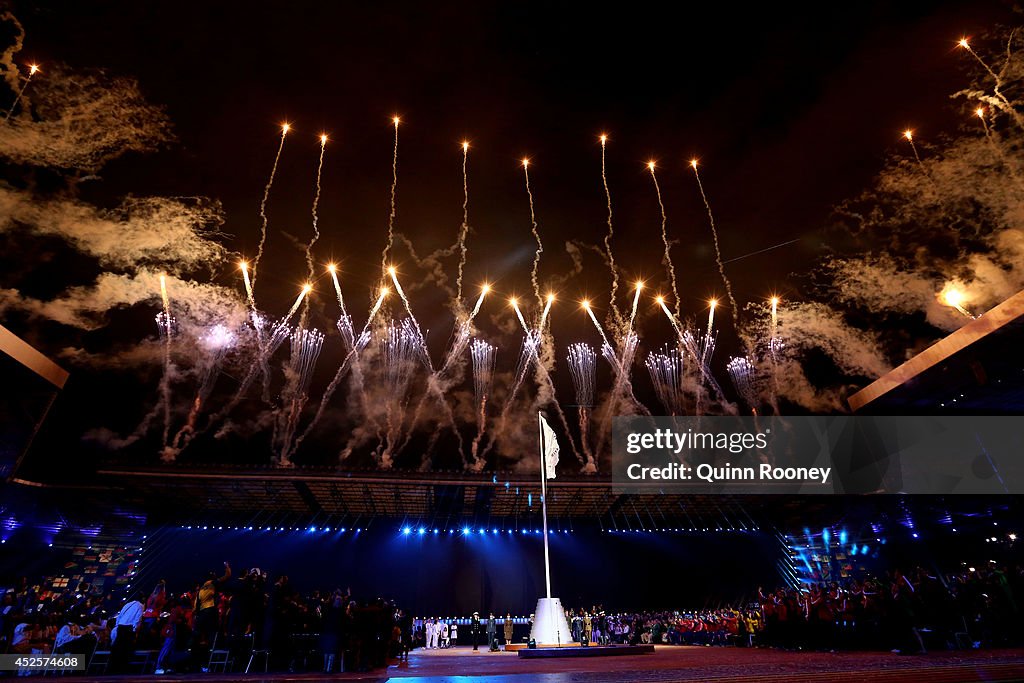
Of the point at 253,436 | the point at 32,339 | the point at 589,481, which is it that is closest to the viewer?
the point at 32,339

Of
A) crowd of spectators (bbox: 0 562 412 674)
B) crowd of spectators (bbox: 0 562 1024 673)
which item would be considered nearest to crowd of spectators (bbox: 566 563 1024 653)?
crowd of spectators (bbox: 0 562 1024 673)

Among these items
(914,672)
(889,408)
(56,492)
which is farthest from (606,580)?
(56,492)

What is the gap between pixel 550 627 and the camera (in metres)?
11.5

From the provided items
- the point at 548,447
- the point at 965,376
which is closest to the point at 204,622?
the point at 548,447

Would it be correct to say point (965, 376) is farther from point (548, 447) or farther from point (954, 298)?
point (548, 447)

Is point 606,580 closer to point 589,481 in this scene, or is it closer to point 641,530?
point 641,530

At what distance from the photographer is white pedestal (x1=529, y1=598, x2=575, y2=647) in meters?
11.4

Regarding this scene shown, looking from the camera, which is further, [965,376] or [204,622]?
[965,376]

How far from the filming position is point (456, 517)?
2455 centimetres

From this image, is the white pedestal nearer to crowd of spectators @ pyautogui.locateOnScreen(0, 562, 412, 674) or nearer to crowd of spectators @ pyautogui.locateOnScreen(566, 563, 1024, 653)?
crowd of spectators @ pyautogui.locateOnScreen(0, 562, 412, 674)

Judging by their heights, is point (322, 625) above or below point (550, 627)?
above

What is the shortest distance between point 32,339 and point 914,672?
2105 cm

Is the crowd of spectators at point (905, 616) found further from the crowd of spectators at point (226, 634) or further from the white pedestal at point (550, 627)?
the crowd of spectators at point (226, 634)

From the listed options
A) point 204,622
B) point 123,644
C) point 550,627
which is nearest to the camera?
point 123,644
